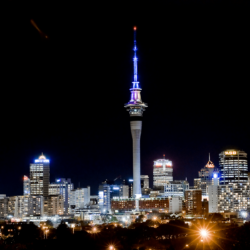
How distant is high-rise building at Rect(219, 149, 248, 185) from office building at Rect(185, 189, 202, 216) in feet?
57.2

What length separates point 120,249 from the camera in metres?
68.4

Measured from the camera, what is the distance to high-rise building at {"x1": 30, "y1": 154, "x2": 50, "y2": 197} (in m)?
164

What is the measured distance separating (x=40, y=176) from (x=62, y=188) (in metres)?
23.5

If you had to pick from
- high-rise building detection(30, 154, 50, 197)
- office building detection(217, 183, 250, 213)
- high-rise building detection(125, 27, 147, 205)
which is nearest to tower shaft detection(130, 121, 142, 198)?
high-rise building detection(125, 27, 147, 205)

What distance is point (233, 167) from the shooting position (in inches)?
6673

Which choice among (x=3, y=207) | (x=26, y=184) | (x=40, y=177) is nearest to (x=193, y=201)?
(x=40, y=177)

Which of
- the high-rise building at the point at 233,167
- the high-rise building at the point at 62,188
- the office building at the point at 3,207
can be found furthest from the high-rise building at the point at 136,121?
the high-rise building at the point at 62,188

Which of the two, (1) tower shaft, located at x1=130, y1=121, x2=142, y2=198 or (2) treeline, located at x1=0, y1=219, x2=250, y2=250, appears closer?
(2) treeline, located at x1=0, y1=219, x2=250, y2=250

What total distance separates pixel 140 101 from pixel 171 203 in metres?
25.8

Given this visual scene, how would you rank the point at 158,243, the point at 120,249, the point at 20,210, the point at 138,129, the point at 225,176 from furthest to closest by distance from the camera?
the point at 225,176 → the point at 20,210 → the point at 138,129 → the point at 158,243 → the point at 120,249

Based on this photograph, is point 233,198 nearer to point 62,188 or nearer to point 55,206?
point 55,206

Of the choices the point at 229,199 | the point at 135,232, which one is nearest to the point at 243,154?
the point at 229,199

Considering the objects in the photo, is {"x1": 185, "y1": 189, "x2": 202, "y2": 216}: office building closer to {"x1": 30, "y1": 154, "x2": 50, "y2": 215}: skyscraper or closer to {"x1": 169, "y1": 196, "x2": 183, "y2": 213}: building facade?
{"x1": 169, "y1": 196, "x2": 183, "y2": 213}: building facade

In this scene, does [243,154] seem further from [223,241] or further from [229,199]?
[223,241]
